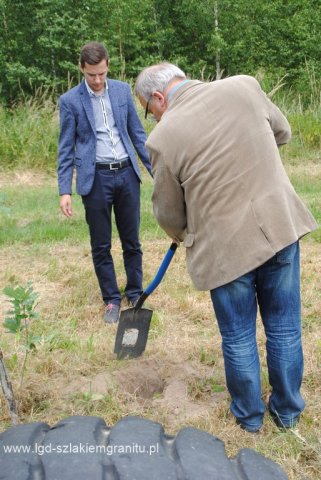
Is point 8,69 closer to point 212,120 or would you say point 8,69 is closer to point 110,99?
point 110,99

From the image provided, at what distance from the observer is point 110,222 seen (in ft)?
14.7

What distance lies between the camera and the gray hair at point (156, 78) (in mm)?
2838

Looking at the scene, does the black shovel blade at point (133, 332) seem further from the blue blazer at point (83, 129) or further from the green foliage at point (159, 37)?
the green foliage at point (159, 37)

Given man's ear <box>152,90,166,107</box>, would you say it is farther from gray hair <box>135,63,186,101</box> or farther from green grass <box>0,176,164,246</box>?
green grass <box>0,176,164,246</box>

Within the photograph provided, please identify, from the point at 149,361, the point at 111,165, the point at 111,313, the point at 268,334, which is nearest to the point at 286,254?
Answer: the point at 268,334

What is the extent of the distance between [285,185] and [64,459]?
5.33 feet

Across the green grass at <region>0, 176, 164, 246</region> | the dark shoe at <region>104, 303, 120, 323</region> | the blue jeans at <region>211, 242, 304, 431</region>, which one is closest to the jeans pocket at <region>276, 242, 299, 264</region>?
the blue jeans at <region>211, 242, 304, 431</region>

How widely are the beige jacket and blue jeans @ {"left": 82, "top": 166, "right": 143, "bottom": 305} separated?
5.10 feet

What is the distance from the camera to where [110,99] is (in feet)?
14.1

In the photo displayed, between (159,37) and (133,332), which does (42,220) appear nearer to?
(133,332)

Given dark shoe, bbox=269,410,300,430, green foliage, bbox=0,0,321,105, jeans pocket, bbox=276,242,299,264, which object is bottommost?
green foliage, bbox=0,0,321,105

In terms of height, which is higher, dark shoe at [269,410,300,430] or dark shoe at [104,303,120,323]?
dark shoe at [269,410,300,430]

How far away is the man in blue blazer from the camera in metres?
4.25

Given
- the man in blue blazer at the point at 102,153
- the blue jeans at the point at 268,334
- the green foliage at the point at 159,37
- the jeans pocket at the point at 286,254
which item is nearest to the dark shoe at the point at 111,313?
the man in blue blazer at the point at 102,153
